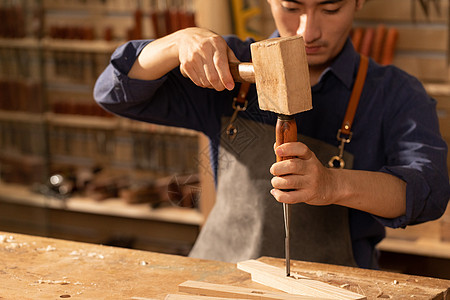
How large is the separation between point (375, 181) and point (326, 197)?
0.16m

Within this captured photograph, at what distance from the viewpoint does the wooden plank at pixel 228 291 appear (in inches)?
48.0

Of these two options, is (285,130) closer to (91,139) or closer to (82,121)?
(82,121)

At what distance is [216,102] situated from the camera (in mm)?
1805

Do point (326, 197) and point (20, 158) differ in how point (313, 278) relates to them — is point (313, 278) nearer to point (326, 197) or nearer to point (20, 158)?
point (326, 197)

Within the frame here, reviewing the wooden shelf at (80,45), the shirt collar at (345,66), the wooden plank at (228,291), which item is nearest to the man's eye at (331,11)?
the shirt collar at (345,66)

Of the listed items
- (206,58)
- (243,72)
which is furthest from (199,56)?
(243,72)

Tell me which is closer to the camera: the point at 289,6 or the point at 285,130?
the point at 285,130

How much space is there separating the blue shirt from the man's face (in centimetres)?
9

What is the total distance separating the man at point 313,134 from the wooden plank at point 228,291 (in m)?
0.36

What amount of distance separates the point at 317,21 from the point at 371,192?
432mm

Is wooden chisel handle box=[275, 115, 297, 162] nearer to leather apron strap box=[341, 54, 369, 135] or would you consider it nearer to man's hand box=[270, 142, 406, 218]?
man's hand box=[270, 142, 406, 218]

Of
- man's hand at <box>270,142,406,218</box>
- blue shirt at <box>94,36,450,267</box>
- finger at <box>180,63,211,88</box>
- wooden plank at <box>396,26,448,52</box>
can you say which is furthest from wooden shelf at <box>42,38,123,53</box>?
man's hand at <box>270,142,406,218</box>

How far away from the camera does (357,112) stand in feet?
5.61

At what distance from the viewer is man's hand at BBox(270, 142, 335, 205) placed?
1259 millimetres
